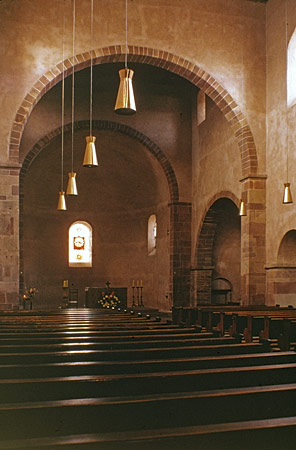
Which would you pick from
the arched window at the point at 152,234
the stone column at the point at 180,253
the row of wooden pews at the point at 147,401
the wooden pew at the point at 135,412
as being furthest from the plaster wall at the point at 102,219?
the wooden pew at the point at 135,412

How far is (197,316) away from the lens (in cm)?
881

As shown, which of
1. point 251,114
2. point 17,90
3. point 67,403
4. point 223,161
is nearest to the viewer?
point 67,403

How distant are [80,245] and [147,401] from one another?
65.5 ft

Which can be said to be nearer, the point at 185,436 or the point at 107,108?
the point at 185,436

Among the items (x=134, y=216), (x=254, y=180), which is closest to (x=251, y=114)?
(x=254, y=180)

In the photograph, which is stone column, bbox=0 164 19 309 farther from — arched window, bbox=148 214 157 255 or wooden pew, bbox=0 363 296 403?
wooden pew, bbox=0 363 296 403

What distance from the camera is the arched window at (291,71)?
12742 millimetres

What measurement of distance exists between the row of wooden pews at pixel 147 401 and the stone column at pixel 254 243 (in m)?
9.60

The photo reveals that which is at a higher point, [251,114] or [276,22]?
[276,22]

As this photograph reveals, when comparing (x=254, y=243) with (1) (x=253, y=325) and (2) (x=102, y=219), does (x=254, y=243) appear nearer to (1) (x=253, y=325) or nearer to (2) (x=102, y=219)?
(1) (x=253, y=325)

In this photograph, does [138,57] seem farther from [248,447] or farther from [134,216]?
[248,447]

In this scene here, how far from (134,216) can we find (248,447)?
2008cm

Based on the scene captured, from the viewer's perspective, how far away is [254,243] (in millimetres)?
13570

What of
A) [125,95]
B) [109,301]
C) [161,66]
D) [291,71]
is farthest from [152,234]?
[125,95]
